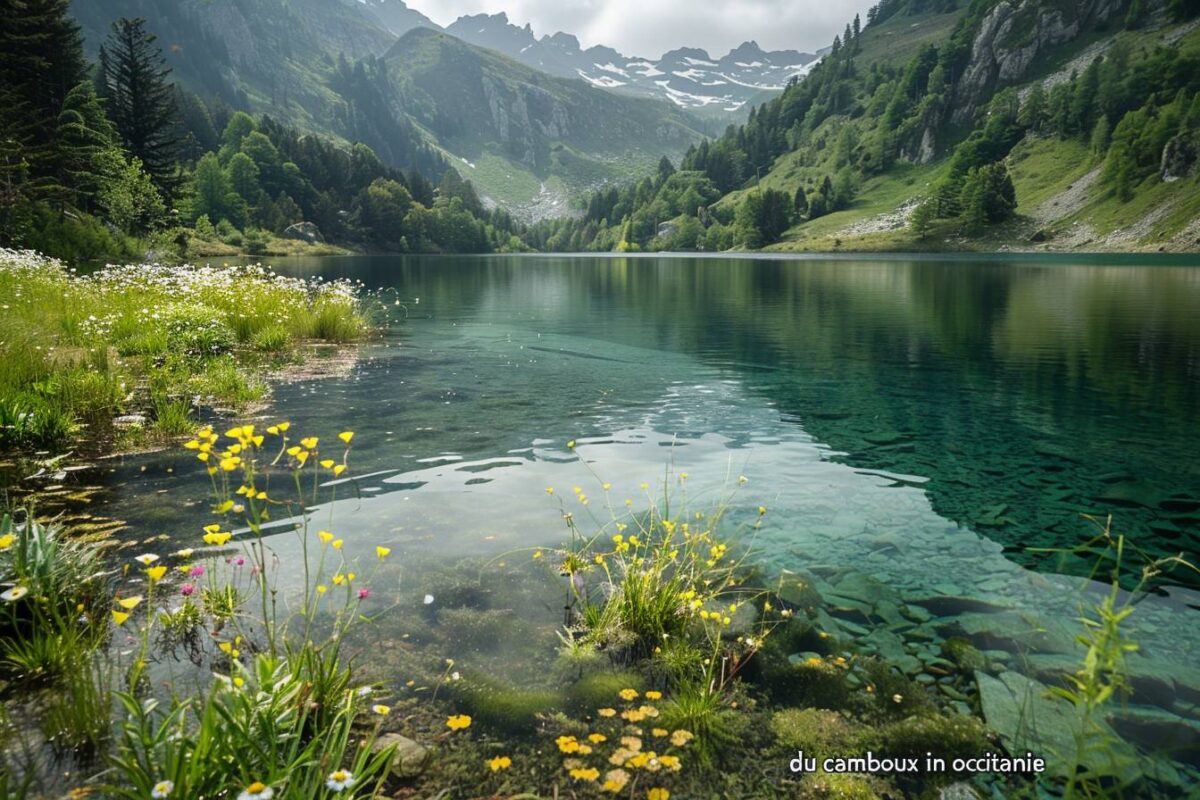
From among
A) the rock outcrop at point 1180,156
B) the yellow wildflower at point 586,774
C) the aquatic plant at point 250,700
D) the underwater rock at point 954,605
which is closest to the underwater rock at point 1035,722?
the underwater rock at point 954,605

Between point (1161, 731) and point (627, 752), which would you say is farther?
point (1161, 731)

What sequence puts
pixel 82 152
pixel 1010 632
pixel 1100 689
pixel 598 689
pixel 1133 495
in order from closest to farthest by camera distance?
pixel 1100 689 < pixel 598 689 < pixel 1010 632 < pixel 1133 495 < pixel 82 152

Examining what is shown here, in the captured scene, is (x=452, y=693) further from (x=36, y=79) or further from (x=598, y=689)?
(x=36, y=79)

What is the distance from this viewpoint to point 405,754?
15.9 feet

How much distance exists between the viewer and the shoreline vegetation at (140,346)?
1284cm

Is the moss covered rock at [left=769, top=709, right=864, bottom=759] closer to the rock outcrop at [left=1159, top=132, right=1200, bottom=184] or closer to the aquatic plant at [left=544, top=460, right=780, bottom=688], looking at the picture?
the aquatic plant at [left=544, top=460, right=780, bottom=688]

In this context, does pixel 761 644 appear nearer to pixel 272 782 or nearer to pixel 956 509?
pixel 272 782

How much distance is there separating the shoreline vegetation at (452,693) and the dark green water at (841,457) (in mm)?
450

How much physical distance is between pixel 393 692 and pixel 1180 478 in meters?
15.0

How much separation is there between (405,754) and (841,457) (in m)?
11.4

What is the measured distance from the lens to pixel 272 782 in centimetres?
344

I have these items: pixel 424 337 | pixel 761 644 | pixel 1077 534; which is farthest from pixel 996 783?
pixel 424 337

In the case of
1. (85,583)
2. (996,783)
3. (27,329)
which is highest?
(27,329)

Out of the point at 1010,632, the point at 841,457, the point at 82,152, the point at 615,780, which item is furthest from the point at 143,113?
the point at 1010,632
